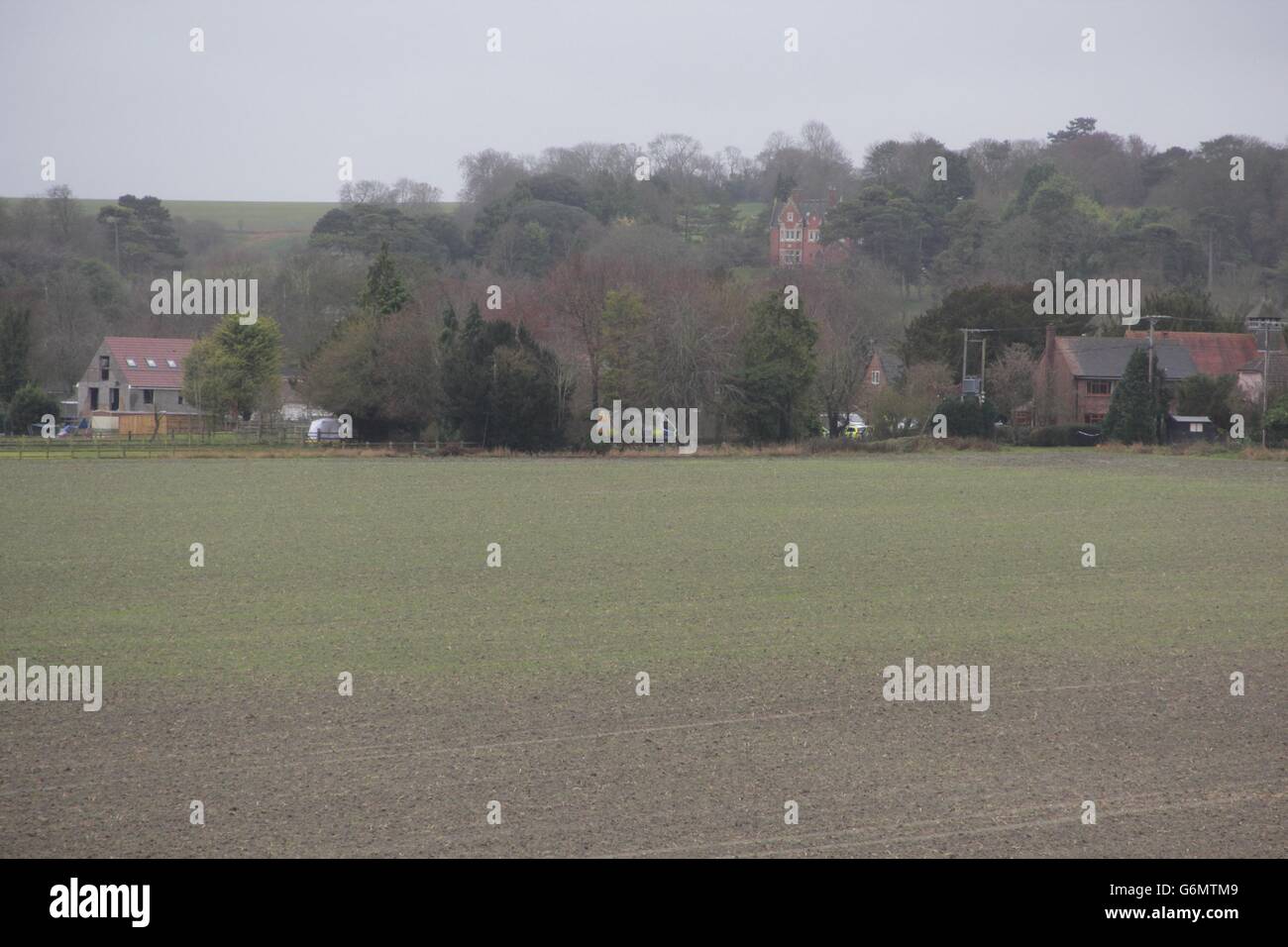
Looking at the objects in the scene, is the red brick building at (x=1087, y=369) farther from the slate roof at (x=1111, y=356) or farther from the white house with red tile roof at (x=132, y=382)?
the white house with red tile roof at (x=132, y=382)

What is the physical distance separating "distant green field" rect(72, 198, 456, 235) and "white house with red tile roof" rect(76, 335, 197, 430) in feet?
226

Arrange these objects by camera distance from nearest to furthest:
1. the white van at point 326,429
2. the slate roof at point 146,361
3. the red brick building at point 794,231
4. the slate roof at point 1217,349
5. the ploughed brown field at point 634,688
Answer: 1. the ploughed brown field at point 634,688
2. the white van at point 326,429
3. the slate roof at point 1217,349
4. the slate roof at point 146,361
5. the red brick building at point 794,231

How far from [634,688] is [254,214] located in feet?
600

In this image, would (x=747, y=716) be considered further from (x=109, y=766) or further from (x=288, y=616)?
(x=288, y=616)

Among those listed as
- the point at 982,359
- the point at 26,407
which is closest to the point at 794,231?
the point at 982,359

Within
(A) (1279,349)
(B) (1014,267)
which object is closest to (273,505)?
(A) (1279,349)

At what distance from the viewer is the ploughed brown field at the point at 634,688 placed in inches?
398

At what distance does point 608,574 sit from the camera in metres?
23.7

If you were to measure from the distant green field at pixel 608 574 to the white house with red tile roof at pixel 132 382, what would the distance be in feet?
156

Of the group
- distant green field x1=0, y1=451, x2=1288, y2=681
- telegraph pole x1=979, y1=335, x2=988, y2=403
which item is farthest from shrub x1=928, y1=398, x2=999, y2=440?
distant green field x1=0, y1=451, x2=1288, y2=681

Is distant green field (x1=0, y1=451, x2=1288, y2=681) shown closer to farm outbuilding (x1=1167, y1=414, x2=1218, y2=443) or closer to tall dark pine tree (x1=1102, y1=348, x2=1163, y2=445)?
tall dark pine tree (x1=1102, y1=348, x2=1163, y2=445)

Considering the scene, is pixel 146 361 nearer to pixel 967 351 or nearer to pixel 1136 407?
pixel 967 351

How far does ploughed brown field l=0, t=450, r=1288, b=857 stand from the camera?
10102 millimetres

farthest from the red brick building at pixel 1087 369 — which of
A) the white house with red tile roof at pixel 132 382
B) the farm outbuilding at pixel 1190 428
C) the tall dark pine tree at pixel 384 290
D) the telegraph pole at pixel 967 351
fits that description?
the white house with red tile roof at pixel 132 382
